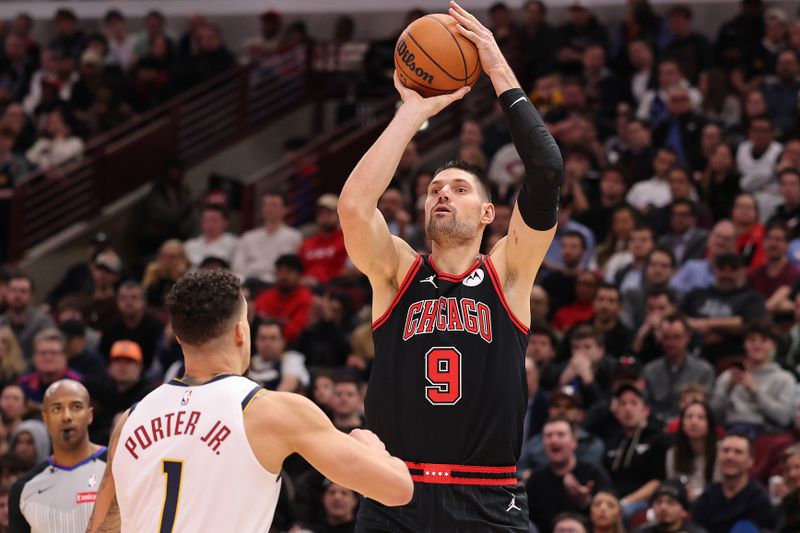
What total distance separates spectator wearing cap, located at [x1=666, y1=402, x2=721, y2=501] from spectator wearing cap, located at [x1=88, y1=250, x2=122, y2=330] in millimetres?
6572

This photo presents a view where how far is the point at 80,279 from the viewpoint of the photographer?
16250 mm

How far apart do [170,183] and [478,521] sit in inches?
494

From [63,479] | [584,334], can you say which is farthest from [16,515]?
[584,334]

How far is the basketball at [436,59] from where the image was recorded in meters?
6.16

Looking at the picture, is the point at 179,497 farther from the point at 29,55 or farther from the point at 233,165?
the point at 29,55

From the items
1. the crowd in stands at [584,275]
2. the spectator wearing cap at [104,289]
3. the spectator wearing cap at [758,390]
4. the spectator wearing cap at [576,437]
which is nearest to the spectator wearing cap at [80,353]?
the crowd in stands at [584,275]

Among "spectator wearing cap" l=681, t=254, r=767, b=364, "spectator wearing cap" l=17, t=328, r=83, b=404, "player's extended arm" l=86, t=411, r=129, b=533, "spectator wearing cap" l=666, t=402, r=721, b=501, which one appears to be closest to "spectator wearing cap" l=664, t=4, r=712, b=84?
"spectator wearing cap" l=681, t=254, r=767, b=364

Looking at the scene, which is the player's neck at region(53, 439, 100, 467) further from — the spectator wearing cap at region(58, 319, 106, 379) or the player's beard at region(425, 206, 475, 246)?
the spectator wearing cap at region(58, 319, 106, 379)

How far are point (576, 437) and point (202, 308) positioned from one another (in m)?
6.80

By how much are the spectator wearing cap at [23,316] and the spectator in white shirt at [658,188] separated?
20.7 ft

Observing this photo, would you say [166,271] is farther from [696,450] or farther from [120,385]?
[696,450]

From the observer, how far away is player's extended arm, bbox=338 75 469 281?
5.85 metres

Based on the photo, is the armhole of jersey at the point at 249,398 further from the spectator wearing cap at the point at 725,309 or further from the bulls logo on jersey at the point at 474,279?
the spectator wearing cap at the point at 725,309

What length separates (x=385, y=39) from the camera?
1875cm
